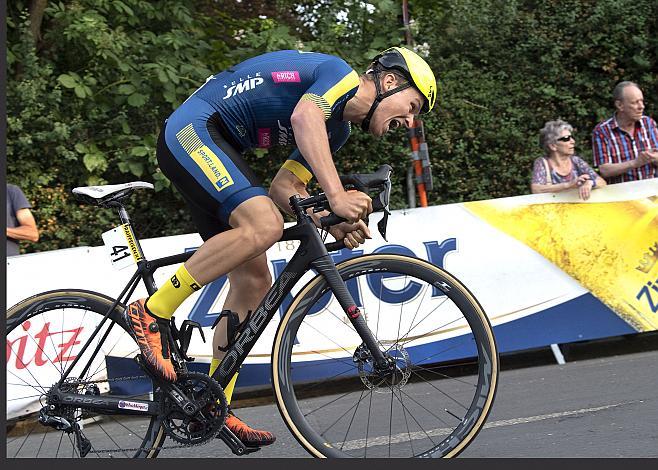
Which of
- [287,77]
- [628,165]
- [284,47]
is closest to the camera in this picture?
[287,77]

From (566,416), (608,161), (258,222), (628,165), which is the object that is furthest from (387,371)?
(608,161)

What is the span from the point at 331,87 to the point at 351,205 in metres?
0.49

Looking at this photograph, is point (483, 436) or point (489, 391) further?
point (483, 436)

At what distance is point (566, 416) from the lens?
219 inches

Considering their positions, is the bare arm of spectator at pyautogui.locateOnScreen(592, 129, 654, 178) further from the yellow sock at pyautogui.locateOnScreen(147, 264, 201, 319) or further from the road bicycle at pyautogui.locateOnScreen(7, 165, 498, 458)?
the yellow sock at pyautogui.locateOnScreen(147, 264, 201, 319)

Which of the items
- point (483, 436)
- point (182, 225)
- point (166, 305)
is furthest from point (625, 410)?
point (182, 225)

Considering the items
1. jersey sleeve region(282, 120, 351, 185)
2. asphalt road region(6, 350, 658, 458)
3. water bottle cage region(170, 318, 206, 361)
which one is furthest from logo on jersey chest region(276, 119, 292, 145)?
asphalt road region(6, 350, 658, 458)

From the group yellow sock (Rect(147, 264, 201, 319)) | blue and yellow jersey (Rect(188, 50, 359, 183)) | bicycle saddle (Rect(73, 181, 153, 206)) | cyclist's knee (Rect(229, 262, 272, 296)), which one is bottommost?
Answer: cyclist's knee (Rect(229, 262, 272, 296))

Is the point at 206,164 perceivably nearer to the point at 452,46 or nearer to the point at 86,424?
the point at 86,424

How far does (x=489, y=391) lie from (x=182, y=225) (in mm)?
7834

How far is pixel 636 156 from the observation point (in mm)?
8648

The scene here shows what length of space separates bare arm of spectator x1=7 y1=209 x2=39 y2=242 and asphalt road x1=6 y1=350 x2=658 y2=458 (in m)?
2.39

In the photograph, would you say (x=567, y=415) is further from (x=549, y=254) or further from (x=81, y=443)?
(x=81, y=443)

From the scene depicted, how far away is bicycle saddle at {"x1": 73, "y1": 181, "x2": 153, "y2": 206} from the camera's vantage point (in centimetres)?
433
